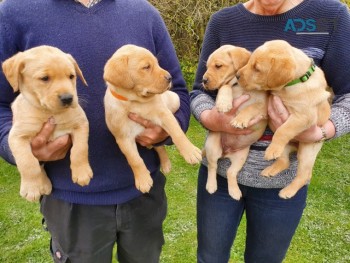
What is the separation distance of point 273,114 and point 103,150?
3.71 feet

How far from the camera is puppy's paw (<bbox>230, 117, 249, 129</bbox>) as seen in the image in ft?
7.98

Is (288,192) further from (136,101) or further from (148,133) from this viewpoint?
(136,101)

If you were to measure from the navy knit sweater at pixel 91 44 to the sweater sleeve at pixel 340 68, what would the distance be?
105 centimetres

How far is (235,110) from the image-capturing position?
256 cm

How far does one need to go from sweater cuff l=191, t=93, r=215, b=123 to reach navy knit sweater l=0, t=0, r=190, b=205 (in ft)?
1.25

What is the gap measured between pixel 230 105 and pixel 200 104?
0.75ft

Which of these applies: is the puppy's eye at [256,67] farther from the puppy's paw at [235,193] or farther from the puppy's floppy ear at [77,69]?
the puppy's floppy ear at [77,69]

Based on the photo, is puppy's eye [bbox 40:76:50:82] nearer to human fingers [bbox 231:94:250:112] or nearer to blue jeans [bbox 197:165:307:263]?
human fingers [bbox 231:94:250:112]

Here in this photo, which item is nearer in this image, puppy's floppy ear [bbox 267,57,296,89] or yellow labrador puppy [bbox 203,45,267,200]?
puppy's floppy ear [bbox 267,57,296,89]

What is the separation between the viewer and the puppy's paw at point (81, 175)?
210 cm

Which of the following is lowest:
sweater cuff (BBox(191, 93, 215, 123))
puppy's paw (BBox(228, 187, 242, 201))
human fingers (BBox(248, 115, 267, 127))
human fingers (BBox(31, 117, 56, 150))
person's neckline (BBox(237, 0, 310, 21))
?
puppy's paw (BBox(228, 187, 242, 201))

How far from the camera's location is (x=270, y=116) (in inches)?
96.2

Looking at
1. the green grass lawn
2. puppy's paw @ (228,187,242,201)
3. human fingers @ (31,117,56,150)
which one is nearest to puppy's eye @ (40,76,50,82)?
human fingers @ (31,117,56,150)

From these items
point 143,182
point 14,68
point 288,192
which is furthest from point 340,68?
point 14,68
